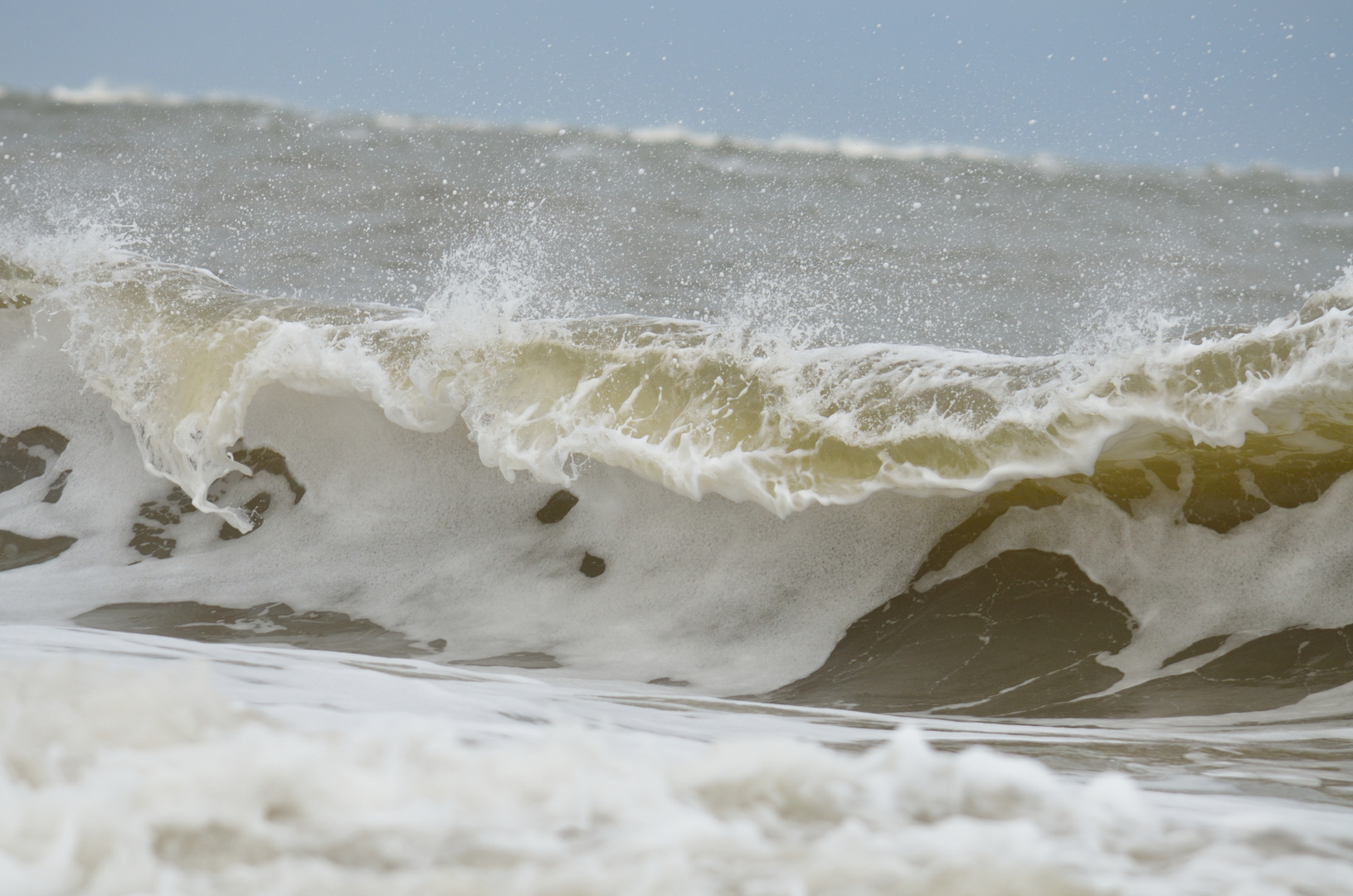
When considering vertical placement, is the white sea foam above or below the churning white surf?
below

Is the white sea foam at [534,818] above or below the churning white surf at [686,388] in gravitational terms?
below

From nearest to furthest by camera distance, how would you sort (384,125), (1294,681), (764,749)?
1. (764,749)
2. (1294,681)
3. (384,125)

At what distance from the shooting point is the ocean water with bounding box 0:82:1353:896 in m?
0.79

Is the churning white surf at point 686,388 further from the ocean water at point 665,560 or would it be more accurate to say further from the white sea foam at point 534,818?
the white sea foam at point 534,818

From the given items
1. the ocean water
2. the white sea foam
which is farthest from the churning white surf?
the white sea foam

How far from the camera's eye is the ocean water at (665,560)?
2.60ft

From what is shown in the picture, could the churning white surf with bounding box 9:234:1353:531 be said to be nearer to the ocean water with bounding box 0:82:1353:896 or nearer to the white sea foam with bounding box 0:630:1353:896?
the ocean water with bounding box 0:82:1353:896

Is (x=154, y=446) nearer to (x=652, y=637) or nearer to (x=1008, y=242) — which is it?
(x=652, y=637)

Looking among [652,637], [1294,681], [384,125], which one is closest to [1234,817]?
[1294,681]

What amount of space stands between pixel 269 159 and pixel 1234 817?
6363mm

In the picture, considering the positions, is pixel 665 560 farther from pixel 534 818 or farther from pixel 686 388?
pixel 534 818

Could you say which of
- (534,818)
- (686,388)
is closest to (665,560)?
(686,388)

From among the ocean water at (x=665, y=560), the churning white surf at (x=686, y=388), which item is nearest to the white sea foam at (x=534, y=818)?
the ocean water at (x=665, y=560)

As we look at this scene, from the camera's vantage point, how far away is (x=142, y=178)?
5676mm
